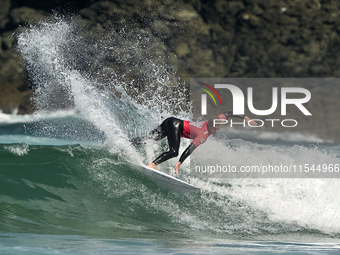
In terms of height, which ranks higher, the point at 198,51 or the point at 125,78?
the point at 198,51

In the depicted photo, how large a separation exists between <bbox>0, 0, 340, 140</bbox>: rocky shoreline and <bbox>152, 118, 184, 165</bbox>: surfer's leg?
6762 mm

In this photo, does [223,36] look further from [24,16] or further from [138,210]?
[138,210]

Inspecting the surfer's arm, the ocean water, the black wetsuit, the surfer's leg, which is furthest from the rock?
the surfer's arm

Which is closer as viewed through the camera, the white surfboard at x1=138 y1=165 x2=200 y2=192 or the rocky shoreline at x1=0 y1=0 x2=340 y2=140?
the white surfboard at x1=138 y1=165 x2=200 y2=192

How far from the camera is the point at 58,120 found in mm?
11828

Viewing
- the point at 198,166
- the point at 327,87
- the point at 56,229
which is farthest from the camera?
the point at 327,87

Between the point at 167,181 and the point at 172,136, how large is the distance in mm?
628

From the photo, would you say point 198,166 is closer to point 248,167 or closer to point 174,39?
point 248,167

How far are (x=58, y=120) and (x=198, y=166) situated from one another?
713 centimetres

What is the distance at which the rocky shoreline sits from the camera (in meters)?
11.5

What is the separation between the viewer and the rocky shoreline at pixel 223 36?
37.9 ft

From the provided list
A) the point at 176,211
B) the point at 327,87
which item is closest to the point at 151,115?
the point at 176,211

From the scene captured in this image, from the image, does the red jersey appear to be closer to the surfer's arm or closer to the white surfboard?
the surfer's arm

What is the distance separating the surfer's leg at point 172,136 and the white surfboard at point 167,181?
6.4 inches
